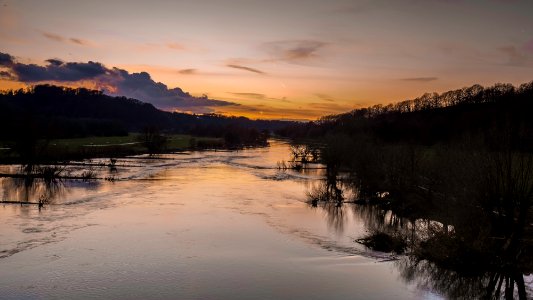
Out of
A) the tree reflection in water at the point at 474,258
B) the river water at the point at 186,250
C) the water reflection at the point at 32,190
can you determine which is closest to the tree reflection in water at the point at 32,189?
the water reflection at the point at 32,190

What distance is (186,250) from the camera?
966 inches

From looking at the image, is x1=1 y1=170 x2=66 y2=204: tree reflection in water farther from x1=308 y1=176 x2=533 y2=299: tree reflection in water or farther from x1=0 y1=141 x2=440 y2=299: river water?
x1=308 y1=176 x2=533 y2=299: tree reflection in water

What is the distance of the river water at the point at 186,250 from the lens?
1872 cm

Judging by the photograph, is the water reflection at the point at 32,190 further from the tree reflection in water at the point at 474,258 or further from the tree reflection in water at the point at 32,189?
the tree reflection in water at the point at 474,258

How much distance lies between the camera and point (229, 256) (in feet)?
77.3

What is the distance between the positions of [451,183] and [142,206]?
79.1 ft

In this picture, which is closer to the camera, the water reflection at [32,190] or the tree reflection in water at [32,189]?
the water reflection at [32,190]


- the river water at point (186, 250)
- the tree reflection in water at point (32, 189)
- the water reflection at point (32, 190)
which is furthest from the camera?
the tree reflection in water at point (32, 189)

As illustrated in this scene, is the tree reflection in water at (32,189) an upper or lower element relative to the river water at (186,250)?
upper

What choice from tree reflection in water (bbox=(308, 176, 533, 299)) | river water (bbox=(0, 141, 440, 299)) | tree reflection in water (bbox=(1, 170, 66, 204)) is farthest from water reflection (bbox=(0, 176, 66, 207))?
tree reflection in water (bbox=(308, 176, 533, 299))

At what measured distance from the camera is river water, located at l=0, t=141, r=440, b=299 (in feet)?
61.4

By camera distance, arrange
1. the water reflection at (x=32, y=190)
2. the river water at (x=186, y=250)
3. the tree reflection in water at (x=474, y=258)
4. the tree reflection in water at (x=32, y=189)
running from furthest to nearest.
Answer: the tree reflection in water at (x=32, y=189) < the water reflection at (x=32, y=190) < the tree reflection in water at (x=474, y=258) < the river water at (x=186, y=250)

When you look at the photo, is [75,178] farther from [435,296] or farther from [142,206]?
[435,296]

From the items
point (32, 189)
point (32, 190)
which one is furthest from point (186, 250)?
point (32, 189)
